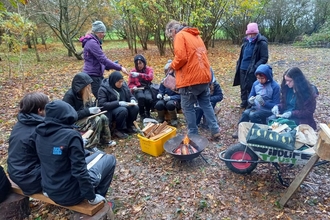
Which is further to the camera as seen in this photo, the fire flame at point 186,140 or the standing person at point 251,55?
the standing person at point 251,55

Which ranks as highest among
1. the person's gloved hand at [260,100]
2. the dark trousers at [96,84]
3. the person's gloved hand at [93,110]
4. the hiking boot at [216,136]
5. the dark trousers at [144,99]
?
the dark trousers at [96,84]

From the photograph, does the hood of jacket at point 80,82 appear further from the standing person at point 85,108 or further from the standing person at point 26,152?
the standing person at point 26,152

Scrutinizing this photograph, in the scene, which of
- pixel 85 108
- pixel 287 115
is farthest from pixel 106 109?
pixel 287 115

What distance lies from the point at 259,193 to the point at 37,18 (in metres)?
14.1

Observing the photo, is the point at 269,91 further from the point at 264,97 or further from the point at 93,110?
the point at 93,110

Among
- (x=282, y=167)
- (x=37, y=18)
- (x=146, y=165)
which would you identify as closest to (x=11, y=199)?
(x=146, y=165)

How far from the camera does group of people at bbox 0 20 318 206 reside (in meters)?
2.04

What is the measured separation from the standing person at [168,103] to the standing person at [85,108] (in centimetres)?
109

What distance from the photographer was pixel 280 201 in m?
2.53

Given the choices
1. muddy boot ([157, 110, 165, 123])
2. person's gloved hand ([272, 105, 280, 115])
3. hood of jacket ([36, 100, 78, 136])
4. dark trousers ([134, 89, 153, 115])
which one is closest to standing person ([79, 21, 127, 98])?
dark trousers ([134, 89, 153, 115])

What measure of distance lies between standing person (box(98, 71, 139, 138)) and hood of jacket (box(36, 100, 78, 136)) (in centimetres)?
200

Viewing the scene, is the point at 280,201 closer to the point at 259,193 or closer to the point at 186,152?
the point at 259,193

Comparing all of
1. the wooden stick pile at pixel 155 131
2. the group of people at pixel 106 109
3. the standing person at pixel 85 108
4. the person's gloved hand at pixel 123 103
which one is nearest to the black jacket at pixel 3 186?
the group of people at pixel 106 109

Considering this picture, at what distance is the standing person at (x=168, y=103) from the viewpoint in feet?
14.6
